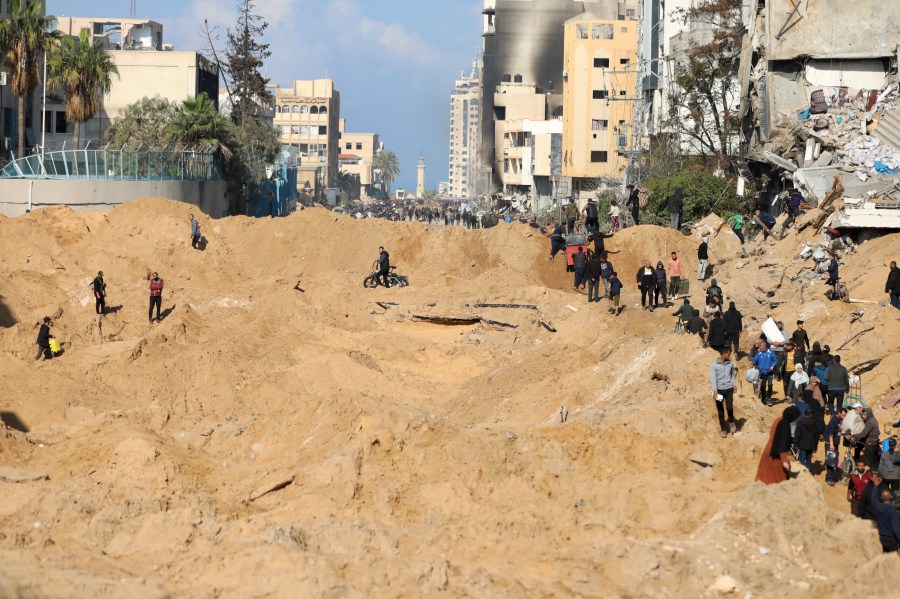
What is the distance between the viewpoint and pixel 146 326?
103 ft

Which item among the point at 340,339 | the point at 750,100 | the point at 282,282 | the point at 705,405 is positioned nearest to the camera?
the point at 705,405

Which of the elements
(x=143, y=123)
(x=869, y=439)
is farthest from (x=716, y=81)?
(x=869, y=439)

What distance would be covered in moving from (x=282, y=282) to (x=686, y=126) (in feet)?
85.8

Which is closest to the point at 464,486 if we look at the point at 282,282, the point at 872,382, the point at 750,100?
the point at 872,382

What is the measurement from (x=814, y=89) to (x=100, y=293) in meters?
23.0

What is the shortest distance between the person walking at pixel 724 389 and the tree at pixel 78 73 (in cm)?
4237

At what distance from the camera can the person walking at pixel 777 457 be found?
1475 cm

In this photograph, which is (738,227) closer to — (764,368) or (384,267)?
(384,267)

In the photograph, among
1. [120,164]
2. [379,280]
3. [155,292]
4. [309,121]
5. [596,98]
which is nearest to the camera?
[155,292]

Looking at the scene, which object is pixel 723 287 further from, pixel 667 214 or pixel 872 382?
pixel 667 214

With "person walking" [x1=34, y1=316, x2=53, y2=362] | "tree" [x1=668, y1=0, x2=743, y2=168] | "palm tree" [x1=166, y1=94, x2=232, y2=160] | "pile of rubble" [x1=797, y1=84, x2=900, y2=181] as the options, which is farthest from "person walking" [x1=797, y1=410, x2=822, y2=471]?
"palm tree" [x1=166, y1=94, x2=232, y2=160]

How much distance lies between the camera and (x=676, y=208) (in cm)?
4284

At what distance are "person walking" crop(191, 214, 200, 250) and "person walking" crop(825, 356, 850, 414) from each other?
25695mm

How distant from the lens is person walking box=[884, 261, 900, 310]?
79.2 ft
